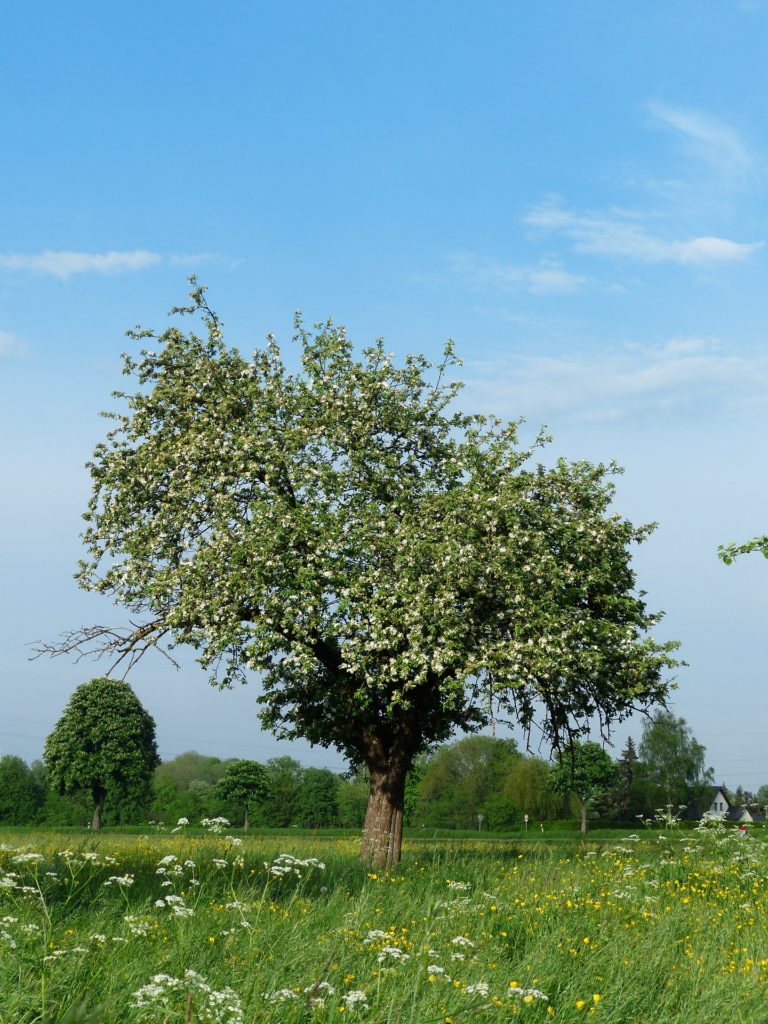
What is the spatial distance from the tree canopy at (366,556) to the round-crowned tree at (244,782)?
59.1m

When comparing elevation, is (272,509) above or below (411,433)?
below

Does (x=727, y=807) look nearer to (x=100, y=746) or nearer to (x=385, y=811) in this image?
(x=100, y=746)

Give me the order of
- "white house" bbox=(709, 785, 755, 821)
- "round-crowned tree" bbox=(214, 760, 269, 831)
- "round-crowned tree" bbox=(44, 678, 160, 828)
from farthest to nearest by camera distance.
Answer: "white house" bbox=(709, 785, 755, 821) < "round-crowned tree" bbox=(214, 760, 269, 831) < "round-crowned tree" bbox=(44, 678, 160, 828)

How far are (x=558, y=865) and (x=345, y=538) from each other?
8126 mm

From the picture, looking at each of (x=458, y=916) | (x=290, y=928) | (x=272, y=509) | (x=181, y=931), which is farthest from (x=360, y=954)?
(x=272, y=509)

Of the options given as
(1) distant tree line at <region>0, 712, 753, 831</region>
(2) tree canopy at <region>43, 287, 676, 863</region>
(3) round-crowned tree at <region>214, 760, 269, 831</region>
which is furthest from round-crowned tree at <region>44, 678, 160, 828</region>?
(2) tree canopy at <region>43, 287, 676, 863</region>

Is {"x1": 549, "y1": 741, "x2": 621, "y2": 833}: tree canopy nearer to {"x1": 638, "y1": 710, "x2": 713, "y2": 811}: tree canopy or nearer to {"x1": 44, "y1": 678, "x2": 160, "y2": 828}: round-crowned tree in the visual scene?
{"x1": 638, "y1": 710, "x2": 713, "y2": 811}: tree canopy

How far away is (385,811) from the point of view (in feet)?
73.8

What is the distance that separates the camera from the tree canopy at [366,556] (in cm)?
1977

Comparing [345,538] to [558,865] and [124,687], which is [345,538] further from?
[124,687]

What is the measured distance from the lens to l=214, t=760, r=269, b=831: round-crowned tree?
79375mm

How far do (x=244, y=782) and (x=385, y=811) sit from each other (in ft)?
200

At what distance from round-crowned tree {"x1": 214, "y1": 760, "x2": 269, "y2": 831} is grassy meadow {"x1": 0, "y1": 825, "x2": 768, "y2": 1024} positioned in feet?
224

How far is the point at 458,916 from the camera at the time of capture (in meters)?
10.6
